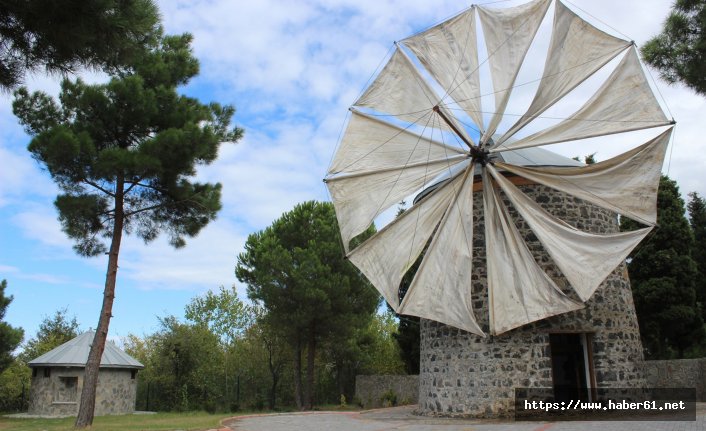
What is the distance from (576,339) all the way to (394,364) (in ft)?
44.6

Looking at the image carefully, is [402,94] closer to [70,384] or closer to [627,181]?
[627,181]

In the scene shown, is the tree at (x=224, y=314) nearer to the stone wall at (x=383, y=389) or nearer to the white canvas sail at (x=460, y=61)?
the stone wall at (x=383, y=389)

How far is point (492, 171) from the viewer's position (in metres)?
11.2

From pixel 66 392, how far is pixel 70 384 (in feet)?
0.95

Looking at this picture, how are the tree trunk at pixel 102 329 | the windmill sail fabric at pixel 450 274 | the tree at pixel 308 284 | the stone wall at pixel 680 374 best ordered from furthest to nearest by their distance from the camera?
the tree at pixel 308 284 → the stone wall at pixel 680 374 → the windmill sail fabric at pixel 450 274 → the tree trunk at pixel 102 329

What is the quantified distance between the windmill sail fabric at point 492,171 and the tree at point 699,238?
10.9 metres

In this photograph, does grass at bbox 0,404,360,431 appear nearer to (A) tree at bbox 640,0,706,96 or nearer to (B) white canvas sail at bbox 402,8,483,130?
(B) white canvas sail at bbox 402,8,483,130

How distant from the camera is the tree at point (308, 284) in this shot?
19.8 meters

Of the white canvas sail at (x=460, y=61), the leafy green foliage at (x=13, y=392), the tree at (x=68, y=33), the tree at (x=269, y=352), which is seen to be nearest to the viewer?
the tree at (x=68, y=33)

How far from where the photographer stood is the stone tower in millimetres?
11047

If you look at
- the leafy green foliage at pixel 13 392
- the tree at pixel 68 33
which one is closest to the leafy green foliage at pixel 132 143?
A: the tree at pixel 68 33

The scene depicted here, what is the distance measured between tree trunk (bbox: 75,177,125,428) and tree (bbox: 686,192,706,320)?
17737mm

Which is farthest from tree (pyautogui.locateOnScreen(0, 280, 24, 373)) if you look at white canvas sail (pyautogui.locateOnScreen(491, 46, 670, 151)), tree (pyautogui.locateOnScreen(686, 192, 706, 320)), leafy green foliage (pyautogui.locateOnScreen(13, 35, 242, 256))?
tree (pyautogui.locateOnScreen(686, 192, 706, 320))

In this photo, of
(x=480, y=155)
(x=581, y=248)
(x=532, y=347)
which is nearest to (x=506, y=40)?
(x=480, y=155)
